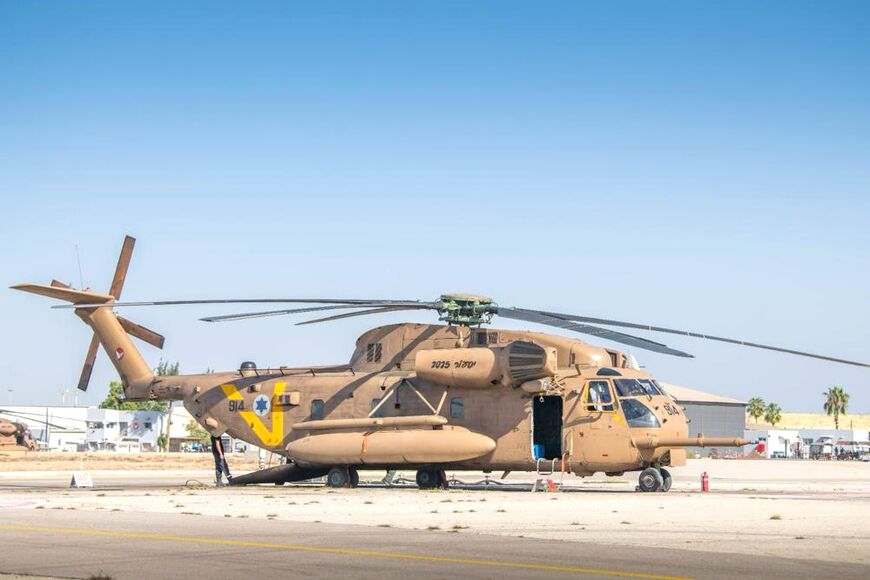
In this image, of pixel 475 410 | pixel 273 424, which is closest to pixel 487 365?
pixel 475 410

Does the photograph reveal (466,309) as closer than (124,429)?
Yes

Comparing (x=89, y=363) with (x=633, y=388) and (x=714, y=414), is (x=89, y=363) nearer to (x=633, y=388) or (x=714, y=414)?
(x=633, y=388)

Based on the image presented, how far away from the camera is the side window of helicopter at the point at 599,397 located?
92.3ft

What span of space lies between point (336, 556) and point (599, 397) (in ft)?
53.0

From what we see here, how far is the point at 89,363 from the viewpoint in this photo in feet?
113

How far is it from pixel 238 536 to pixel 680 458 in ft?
51.8

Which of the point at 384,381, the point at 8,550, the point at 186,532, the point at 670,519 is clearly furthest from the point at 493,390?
the point at 8,550

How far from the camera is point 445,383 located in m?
29.3

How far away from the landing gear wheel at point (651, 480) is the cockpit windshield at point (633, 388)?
6.83 feet

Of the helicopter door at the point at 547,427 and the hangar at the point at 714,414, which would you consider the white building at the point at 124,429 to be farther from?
the helicopter door at the point at 547,427

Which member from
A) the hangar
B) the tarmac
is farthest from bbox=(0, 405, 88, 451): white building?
the tarmac

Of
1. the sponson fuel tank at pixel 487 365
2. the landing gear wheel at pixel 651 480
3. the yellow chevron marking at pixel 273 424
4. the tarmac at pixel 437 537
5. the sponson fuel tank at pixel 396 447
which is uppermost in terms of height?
the sponson fuel tank at pixel 487 365

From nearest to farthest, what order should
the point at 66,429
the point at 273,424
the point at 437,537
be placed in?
1. the point at 437,537
2. the point at 273,424
3. the point at 66,429

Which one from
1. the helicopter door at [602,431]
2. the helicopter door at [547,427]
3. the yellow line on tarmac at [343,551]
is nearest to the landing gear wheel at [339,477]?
the helicopter door at [547,427]
